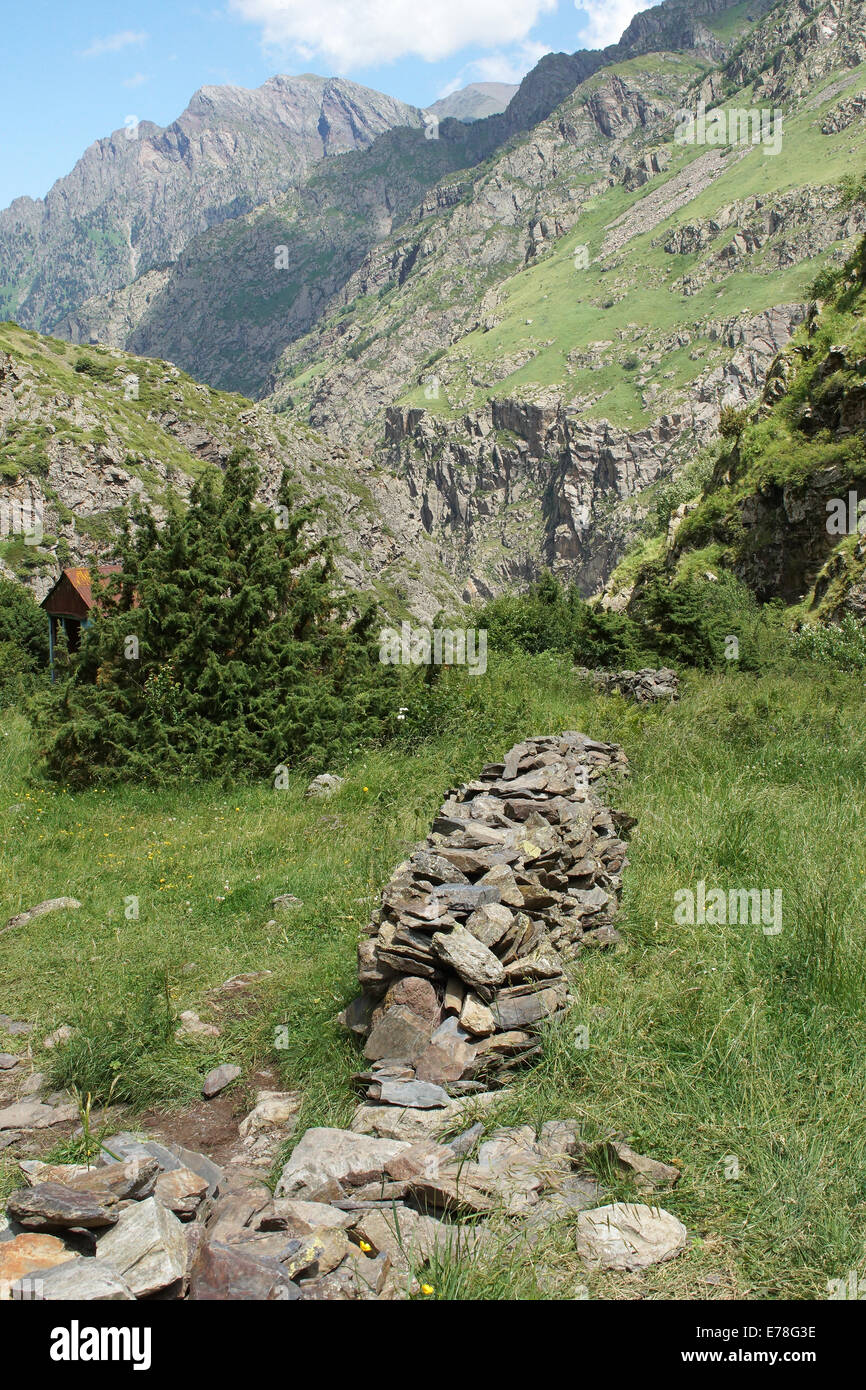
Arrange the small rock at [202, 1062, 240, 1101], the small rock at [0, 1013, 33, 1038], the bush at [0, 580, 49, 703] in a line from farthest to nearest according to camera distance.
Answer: the bush at [0, 580, 49, 703], the small rock at [0, 1013, 33, 1038], the small rock at [202, 1062, 240, 1101]

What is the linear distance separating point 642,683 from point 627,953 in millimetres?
8060

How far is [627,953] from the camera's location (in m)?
5.08

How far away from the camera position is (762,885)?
5789 mm

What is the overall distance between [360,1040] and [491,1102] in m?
1.09

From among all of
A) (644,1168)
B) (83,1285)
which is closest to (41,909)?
(83,1285)

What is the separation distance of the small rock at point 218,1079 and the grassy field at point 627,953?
9 centimetres

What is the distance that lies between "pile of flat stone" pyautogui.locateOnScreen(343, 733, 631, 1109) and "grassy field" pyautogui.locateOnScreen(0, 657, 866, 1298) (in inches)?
8.8

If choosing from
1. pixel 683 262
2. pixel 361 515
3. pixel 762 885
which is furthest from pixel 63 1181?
pixel 683 262

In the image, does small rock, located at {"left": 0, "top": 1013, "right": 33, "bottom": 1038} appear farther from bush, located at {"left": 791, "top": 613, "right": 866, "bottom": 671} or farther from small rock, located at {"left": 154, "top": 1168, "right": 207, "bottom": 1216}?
bush, located at {"left": 791, "top": 613, "right": 866, "bottom": 671}

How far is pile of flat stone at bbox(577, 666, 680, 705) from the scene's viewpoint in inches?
481

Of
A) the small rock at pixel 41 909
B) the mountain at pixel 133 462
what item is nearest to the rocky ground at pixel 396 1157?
the small rock at pixel 41 909

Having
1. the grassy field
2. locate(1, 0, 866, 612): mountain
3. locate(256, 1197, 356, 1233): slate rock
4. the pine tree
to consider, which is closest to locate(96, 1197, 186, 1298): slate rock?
locate(256, 1197, 356, 1233): slate rock

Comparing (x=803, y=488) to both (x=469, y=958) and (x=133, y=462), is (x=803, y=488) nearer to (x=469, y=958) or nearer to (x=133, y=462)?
(x=469, y=958)

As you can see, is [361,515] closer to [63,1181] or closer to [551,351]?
[551,351]
